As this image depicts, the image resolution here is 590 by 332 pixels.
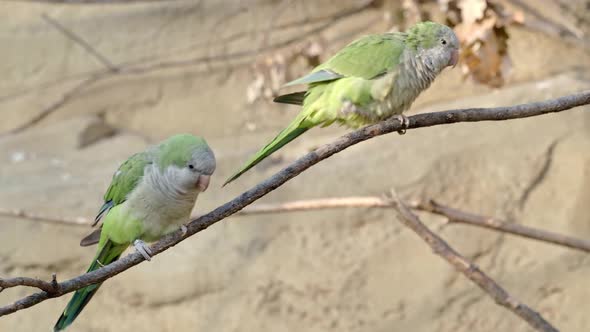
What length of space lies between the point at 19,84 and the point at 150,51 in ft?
2.63

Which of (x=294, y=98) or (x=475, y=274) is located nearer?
(x=294, y=98)

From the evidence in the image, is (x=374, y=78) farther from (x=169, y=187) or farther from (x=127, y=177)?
(x=127, y=177)

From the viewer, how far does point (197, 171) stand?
1.93 meters

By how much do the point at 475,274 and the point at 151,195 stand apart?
42.1 inches

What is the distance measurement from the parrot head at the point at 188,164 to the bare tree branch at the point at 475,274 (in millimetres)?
819

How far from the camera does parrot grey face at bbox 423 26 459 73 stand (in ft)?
6.55

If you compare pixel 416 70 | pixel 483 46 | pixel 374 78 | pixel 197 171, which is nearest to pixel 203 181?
pixel 197 171

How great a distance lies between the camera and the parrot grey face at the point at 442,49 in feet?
6.55

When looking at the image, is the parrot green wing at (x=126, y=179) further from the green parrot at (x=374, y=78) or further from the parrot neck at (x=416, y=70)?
the parrot neck at (x=416, y=70)

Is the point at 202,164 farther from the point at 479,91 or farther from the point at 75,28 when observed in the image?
the point at 75,28

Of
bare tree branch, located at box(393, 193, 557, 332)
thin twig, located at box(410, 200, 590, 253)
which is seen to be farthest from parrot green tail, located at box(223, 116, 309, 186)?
thin twig, located at box(410, 200, 590, 253)

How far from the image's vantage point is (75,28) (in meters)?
4.64

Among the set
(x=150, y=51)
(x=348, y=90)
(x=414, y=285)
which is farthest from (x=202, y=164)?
(x=150, y=51)

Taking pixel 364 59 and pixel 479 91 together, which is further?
pixel 479 91
